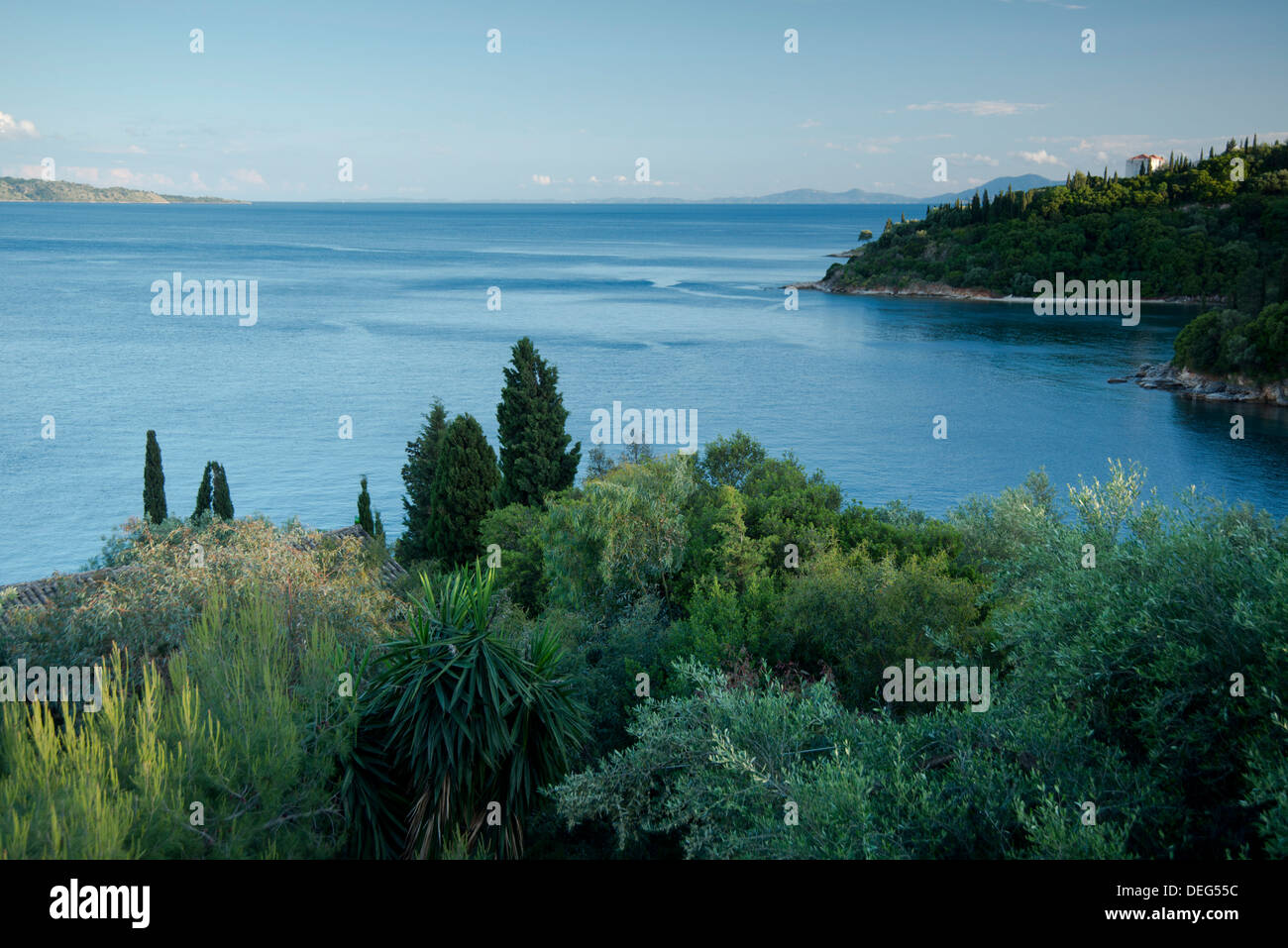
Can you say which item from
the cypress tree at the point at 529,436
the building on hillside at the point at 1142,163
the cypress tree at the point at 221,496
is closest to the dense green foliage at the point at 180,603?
the cypress tree at the point at 529,436

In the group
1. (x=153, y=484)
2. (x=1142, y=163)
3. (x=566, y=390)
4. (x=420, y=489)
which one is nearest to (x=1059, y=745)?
(x=420, y=489)

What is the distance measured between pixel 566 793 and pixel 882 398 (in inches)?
3072

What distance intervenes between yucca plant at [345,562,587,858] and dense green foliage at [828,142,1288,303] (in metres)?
129

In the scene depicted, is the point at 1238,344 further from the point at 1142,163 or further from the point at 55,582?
the point at 1142,163

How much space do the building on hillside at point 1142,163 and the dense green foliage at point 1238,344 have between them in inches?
4287

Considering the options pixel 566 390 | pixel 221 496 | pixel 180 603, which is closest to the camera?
pixel 180 603

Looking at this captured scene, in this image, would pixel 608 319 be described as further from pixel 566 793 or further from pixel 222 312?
pixel 566 793

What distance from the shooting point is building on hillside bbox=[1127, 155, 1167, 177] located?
175m

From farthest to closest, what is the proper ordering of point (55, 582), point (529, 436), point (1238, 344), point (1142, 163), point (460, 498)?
point (1142, 163) < point (1238, 344) < point (460, 498) < point (529, 436) < point (55, 582)

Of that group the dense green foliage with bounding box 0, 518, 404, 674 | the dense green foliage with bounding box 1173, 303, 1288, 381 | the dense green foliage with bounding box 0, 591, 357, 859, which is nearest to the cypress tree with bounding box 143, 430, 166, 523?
the dense green foliage with bounding box 0, 518, 404, 674

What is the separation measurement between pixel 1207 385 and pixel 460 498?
75397 mm

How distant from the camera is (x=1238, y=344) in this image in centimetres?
7744

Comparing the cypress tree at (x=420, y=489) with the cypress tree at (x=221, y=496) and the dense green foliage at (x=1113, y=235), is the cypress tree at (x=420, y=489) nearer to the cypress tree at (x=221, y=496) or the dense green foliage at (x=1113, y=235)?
the cypress tree at (x=221, y=496)

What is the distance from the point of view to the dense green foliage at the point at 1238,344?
246ft
